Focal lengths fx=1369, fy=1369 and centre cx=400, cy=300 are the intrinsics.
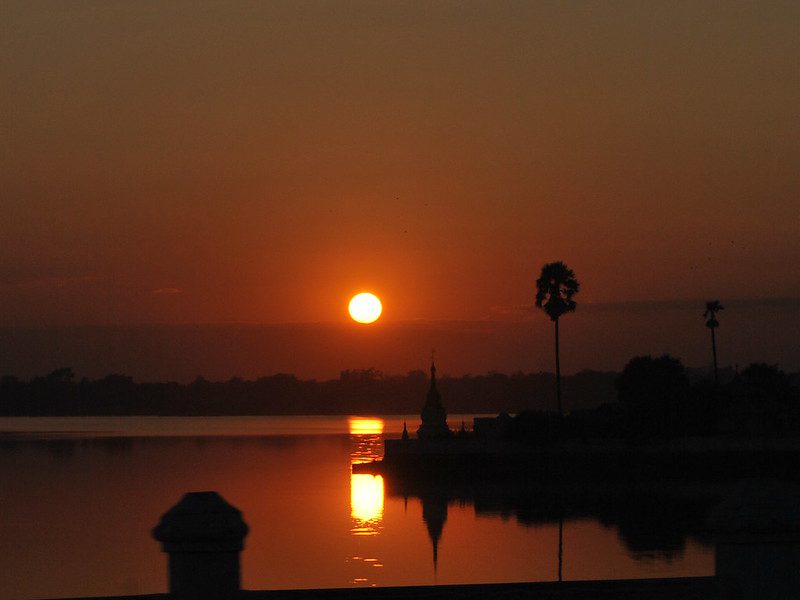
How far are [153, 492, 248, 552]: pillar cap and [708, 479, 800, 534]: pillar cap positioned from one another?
9.21ft

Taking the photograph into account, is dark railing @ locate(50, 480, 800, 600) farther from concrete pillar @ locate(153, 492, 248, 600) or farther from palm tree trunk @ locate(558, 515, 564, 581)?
palm tree trunk @ locate(558, 515, 564, 581)

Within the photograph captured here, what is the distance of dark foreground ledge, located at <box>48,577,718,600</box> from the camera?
11.4m

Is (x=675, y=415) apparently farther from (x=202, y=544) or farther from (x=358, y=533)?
(x=202, y=544)

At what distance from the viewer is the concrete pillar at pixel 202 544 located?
7.23m

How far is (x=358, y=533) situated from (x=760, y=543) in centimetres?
5835

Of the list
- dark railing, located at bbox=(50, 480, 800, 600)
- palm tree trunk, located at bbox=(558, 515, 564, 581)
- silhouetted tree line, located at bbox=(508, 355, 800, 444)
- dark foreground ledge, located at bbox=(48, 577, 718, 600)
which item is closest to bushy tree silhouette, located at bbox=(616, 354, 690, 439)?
silhouetted tree line, located at bbox=(508, 355, 800, 444)

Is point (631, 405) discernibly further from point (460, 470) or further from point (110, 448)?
point (110, 448)

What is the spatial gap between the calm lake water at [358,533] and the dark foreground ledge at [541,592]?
43.2 ft

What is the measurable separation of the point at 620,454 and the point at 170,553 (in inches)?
2974

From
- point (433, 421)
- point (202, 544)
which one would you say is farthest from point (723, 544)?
point (433, 421)

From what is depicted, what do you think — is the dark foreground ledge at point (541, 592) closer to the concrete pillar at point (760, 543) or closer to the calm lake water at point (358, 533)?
the concrete pillar at point (760, 543)

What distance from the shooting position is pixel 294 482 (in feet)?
372

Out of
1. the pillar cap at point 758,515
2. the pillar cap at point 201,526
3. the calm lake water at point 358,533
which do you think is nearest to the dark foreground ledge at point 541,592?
the pillar cap at point 758,515

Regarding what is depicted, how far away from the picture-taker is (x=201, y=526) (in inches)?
285
